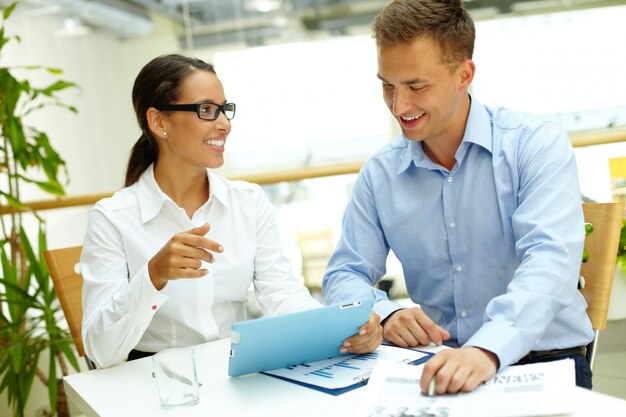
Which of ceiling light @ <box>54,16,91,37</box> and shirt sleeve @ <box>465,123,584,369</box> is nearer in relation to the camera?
shirt sleeve @ <box>465,123,584,369</box>

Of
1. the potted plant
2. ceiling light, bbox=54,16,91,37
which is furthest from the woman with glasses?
ceiling light, bbox=54,16,91,37

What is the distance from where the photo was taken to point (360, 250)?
5.81 feet

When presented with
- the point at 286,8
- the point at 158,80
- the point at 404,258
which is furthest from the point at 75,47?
the point at 404,258

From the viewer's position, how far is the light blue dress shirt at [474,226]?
4.80 ft

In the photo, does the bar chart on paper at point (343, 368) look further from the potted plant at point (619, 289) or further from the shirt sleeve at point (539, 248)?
the potted plant at point (619, 289)

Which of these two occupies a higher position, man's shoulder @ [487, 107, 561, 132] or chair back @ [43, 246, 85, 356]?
man's shoulder @ [487, 107, 561, 132]

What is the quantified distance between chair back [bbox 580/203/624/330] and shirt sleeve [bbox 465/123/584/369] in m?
0.13

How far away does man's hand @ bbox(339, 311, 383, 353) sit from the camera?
1.34m

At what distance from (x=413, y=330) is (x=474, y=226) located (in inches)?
14.1

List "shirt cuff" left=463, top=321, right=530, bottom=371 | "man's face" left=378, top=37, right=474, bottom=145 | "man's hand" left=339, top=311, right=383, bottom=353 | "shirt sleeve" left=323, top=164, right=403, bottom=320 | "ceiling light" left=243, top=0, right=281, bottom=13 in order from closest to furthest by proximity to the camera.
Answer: "shirt cuff" left=463, top=321, right=530, bottom=371, "man's hand" left=339, top=311, right=383, bottom=353, "man's face" left=378, top=37, right=474, bottom=145, "shirt sleeve" left=323, top=164, right=403, bottom=320, "ceiling light" left=243, top=0, right=281, bottom=13

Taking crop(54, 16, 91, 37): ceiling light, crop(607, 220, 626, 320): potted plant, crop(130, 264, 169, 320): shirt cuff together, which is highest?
crop(54, 16, 91, 37): ceiling light

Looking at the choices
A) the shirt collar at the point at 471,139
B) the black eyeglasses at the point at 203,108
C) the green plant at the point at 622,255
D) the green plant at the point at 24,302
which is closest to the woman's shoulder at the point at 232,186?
the black eyeglasses at the point at 203,108

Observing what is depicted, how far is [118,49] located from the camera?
512 cm

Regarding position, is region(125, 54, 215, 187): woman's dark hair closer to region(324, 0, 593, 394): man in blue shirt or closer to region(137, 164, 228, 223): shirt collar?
region(137, 164, 228, 223): shirt collar
